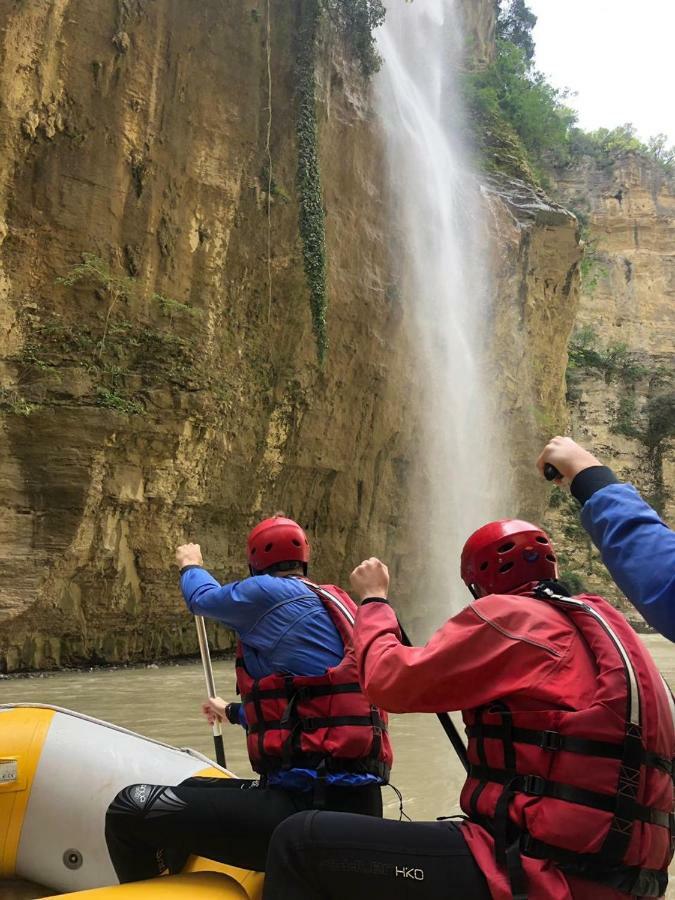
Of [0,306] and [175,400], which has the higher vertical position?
[0,306]

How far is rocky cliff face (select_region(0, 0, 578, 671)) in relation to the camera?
11.4 m

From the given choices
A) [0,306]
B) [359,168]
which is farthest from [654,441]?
[0,306]

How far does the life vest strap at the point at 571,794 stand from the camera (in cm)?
175

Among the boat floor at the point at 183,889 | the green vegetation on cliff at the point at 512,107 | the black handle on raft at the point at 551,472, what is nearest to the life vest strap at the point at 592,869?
the black handle on raft at the point at 551,472

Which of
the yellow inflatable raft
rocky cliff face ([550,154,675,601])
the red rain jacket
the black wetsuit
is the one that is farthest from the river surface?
rocky cliff face ([550,154,675,601])

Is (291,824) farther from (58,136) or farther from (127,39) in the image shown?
(127,39)

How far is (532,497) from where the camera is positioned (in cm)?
2162

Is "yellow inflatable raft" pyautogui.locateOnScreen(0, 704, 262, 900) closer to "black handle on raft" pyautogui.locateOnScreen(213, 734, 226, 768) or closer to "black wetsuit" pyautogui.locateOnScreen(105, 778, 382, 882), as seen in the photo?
"black wetsuit" pyautogui.locateOnScreen(105, 778, 382, 882)

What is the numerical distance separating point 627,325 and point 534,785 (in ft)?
154

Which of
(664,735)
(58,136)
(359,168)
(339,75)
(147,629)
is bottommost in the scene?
(147,629)

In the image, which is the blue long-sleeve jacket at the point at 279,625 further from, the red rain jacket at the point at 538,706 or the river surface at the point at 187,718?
the river surface at the point at 187,718

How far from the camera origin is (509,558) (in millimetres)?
2125

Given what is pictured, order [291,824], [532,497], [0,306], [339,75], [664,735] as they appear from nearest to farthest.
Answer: [664,735], [291,824], [0,306], [339,75], [532,497]

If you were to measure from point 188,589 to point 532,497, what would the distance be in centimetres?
1938
